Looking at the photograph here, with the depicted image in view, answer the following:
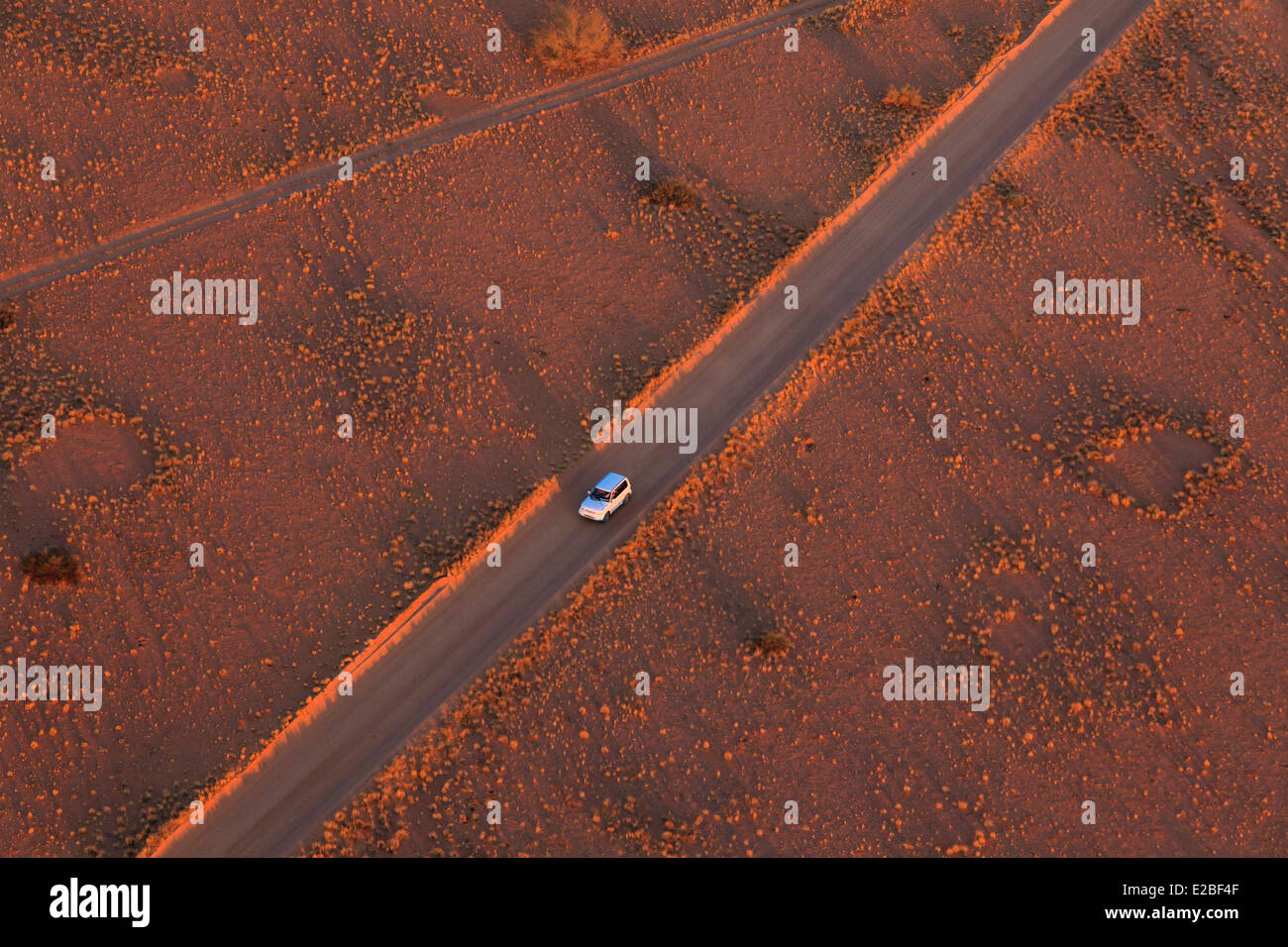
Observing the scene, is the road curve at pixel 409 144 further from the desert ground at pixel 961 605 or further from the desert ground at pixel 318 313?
the desert ground at pixel 961 605

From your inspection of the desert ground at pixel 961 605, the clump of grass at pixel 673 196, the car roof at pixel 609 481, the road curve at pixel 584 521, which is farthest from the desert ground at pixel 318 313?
the desert ground at pixel 961 605

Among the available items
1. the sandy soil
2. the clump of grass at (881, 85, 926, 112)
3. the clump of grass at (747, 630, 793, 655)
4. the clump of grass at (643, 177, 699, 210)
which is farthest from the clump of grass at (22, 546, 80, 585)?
the clump of grass at (881, 85, 926, 112)

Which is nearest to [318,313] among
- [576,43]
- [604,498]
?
[604,498]

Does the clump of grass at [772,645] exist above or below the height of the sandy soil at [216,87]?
below

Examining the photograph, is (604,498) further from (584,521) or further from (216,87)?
(216,87)

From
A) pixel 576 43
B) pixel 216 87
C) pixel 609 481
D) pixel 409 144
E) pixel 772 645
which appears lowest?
pixel 772 645

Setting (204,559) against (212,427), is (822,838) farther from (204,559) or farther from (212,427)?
(212,427)

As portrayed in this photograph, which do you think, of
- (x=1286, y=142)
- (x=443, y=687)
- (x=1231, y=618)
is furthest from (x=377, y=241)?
(x=1286, y=142)
